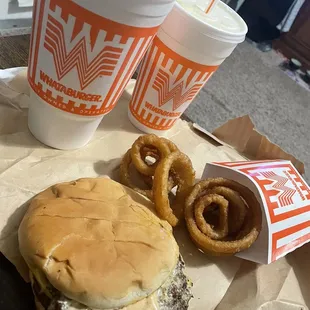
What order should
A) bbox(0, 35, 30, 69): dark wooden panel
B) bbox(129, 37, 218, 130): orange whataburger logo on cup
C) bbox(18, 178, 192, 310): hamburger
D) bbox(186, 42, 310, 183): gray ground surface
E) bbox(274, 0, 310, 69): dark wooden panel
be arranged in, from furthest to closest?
1. bbox(274, 0, 310, 69): dark wooden panel
2. bbox(186, 42, 310, 183): gray ground surface
3. bbox(0, 35, 30, 69): dark wooden panel
4. bbox(129, 37, 218, 130): orange whataburger logo on cup
5. bbox(18, 178, 192, 310): hamburger

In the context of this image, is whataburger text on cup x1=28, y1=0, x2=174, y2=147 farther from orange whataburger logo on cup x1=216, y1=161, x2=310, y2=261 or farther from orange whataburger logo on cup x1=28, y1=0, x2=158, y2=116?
orange whataburger logo on cup x1=216, y1=161, x2=310, y2=261

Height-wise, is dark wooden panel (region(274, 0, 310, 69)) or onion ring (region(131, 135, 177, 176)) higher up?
onion ring (region(131, 135, 177, 176))

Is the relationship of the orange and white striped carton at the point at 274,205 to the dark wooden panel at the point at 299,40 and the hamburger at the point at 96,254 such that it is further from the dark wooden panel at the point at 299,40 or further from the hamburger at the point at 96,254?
the dark wooden panel at the point at 299,40

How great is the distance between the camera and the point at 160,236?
75 centimetres

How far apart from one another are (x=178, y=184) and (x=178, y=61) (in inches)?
9.6

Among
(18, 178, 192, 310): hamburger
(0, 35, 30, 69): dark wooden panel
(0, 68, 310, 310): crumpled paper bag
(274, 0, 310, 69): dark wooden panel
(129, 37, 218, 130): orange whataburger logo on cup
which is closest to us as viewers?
(18, 178, 192, 310): hamburger

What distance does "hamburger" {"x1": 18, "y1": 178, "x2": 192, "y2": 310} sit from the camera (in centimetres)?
63

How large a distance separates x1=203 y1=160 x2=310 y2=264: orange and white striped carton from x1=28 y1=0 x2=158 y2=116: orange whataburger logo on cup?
1.01 feet

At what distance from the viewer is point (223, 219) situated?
879 mm

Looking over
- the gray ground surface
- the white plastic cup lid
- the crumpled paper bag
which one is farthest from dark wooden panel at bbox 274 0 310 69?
the crumpled paper bag

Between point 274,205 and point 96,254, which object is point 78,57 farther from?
point 274,205

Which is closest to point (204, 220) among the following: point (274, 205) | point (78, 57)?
point (274, 205)

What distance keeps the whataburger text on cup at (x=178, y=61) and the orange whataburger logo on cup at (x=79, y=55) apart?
142 millimetres

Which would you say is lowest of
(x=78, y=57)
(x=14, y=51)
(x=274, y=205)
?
(x=14, y=51)
